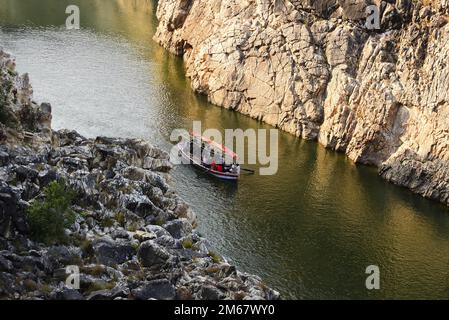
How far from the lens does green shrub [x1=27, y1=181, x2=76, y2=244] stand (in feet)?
152

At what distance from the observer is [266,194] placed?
73.9 meters

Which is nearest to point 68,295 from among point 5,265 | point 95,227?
point 5,265

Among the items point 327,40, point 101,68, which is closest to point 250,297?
point 327,40

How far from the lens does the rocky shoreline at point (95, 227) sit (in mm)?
43562

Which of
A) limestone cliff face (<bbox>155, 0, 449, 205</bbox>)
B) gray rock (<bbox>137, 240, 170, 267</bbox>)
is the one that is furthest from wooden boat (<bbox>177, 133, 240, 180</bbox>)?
gray rock (<bbox>137, 240, 170, 267</bbox>)

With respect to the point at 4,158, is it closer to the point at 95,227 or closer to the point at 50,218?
the point at 50,218

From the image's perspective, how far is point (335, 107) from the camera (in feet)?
303

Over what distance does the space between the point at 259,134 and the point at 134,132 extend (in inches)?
719

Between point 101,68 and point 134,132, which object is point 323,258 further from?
point 101,68

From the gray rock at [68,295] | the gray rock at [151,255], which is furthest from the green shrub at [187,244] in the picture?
the gray rock at [68,295]

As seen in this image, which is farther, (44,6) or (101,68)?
(44,6)

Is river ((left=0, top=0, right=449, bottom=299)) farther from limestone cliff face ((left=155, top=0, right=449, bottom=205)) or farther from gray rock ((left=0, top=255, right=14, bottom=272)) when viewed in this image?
gray rock ((left=0, top=255, right=14, bottom=272))

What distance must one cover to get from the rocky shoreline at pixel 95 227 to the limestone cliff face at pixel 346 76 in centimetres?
3443

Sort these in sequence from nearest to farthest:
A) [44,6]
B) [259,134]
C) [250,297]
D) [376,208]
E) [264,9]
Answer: [250,297], [376,208], [259,134], [264,9], [44,6]
